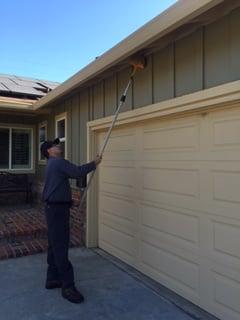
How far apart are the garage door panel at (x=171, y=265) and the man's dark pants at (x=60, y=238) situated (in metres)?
1.09

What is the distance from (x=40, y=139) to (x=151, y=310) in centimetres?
690

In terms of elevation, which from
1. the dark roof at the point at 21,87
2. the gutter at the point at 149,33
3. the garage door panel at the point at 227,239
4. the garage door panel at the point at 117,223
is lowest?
the garage door panel at the point at 117,223

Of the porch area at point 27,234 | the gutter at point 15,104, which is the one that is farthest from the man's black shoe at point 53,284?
the gutter at point 15,104

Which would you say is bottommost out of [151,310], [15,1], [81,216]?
[151,310]

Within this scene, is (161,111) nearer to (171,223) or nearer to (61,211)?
(171,223)

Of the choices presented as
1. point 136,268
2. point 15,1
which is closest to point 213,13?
point 136,268

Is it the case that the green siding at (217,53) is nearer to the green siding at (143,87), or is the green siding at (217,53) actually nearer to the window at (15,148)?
the green siding at (143,87)

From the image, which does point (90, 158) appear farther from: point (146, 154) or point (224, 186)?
point (224, 186)

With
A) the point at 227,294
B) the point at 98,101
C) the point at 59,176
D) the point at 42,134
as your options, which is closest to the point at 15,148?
the point at 42,134

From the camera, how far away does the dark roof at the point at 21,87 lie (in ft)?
30.9

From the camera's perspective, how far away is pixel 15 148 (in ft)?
32.7

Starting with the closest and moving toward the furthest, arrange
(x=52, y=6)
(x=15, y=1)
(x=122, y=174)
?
(x=122, y=174) → (x=15, y=1) → (x=52, y=6)

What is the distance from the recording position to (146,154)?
4645 mm

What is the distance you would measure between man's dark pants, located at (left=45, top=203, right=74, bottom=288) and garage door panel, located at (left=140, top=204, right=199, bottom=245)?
1110mm
